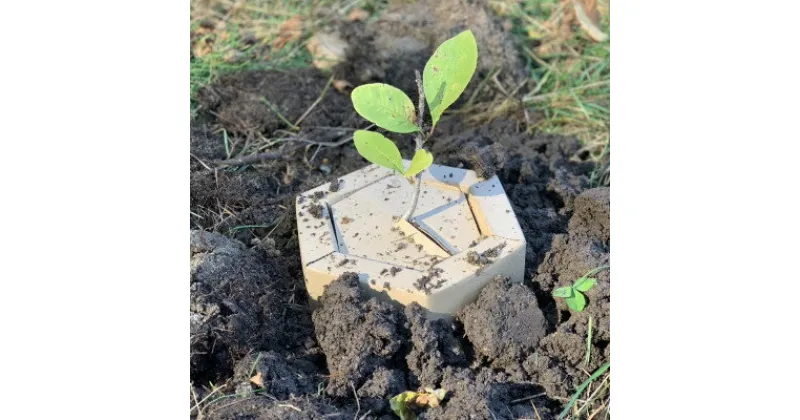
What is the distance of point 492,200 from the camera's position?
8.00 feet

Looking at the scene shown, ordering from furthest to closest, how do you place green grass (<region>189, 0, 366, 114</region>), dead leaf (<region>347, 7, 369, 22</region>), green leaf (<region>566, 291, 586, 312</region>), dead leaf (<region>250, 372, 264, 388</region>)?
dead leaf (<region>347, 7, 369, 22</region>)
green grass (<region>189, 0, 366, 114</region>)
green leaf (<region>566, 291, 586, 312</region>)
dead leaf (<region>250, 372, 264, 388</region>)

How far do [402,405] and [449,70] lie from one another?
0.77 m

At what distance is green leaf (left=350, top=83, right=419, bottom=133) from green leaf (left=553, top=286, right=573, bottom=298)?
55 cm

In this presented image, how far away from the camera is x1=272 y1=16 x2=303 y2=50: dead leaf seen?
135 inches

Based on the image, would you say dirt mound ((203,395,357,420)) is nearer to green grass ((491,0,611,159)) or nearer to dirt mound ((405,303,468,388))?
dirt mound ((405,303,468,388))

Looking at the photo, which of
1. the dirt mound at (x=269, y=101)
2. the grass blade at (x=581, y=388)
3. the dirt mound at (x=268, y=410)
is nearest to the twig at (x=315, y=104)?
the dirt mound at (x=269, y=101)

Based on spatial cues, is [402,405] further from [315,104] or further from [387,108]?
[315,104]

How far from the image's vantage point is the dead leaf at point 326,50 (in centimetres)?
329

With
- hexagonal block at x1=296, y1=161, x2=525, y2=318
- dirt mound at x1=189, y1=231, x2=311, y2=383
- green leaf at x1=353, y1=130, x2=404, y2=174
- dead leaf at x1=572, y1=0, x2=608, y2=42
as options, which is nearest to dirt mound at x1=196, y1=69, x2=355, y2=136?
hexagonal block at x1=296, y1=161, x2=525, y2=318

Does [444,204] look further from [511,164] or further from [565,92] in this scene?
[565,92]

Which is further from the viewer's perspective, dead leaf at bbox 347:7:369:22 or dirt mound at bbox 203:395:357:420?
dead leaf at bbox 347:7:369:22

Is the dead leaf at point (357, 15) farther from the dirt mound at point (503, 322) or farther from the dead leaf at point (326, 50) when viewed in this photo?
the dirt mound at point (503, 322)

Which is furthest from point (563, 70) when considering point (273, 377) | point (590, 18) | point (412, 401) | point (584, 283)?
point (273, 377)

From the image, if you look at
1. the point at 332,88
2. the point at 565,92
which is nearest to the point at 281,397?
the point at 332,88
